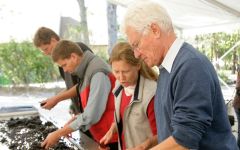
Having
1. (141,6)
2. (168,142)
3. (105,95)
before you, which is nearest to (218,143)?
(168,142)

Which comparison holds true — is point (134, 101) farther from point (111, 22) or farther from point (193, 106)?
point (111, 22)

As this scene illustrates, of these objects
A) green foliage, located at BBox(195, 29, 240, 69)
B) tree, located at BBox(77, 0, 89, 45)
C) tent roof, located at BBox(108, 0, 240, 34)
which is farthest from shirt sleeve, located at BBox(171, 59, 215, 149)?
green foliage, located at BBox(195, 29, 240, 69)

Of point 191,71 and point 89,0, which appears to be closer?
point 191,71

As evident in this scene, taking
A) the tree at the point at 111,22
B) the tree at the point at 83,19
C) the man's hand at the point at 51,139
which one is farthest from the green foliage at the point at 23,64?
the man's hand at the point at 51,139

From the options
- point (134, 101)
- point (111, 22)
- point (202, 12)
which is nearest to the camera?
point (134, 101)

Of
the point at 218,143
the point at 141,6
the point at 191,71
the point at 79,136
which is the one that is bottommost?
the point at 79,136

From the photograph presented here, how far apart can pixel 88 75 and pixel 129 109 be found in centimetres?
50

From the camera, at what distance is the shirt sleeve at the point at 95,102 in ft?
6.29

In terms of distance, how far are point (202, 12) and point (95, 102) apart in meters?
2.56

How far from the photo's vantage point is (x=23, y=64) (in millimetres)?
5227

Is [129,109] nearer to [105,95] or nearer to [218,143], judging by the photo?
[105,95]

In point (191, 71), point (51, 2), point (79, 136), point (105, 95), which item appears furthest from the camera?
point (51, 2)

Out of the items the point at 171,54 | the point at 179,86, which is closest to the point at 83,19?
the point at 171,54

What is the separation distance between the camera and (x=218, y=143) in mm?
1104
